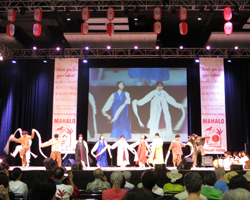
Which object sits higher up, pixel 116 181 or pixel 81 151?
pixel 116 181

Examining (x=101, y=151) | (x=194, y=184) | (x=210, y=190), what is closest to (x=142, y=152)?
(x=101, y=151)

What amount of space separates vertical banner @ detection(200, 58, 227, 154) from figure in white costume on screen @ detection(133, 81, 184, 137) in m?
1.08

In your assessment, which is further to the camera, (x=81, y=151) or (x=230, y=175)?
(x=81, y=151)

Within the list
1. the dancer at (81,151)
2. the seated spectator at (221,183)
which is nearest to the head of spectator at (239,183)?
the seated spectator at (221,183)

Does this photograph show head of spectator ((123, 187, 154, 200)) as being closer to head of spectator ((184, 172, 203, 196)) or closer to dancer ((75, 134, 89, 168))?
head of spectator ((184, 172, 203, 196))

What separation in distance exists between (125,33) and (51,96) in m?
4.19

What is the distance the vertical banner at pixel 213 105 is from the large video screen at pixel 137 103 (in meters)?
0.76

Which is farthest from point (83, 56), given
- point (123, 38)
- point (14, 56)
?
point (14, 56)

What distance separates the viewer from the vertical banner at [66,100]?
1168 cm

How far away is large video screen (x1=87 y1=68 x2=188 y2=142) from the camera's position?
11.8m

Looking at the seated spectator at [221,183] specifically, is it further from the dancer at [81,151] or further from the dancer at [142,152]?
the dancer at [81,151]

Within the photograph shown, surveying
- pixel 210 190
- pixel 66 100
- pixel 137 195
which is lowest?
pixel 210 190

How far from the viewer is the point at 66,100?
39.4ft

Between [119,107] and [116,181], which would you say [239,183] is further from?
[119,107]
